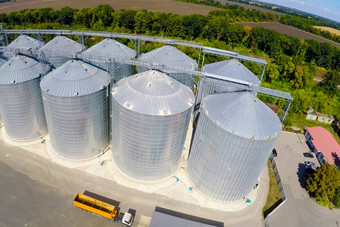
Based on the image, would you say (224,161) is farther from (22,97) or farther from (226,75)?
(22,97)

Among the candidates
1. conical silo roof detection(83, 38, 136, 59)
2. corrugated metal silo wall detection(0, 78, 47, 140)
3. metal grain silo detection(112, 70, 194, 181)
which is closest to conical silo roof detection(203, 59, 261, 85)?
metal grain silo detection(112, 70, 194, 181)

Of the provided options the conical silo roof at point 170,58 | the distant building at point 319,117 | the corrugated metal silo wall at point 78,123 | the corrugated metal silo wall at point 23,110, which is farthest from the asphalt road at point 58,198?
the distant building at point 319,117

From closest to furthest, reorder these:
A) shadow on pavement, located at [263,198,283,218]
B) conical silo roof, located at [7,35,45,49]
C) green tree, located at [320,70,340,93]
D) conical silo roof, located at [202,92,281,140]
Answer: conical silo roof, located at [202,92,281,140]
shadow on pavement, located at [263,198,283,218]
conical silo roof, located at [7,35,45,49]
green tree, located at [320,70,340,93]

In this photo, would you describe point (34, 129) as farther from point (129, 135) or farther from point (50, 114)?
point (129, 135)

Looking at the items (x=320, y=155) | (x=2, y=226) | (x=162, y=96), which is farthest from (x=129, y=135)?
(x=320, y=155)

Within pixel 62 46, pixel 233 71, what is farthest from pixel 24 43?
pixel 233 71

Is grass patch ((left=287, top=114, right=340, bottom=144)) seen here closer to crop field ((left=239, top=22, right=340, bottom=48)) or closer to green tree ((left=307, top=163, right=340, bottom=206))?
green tree ((left=307, top=163, right=340, bottom=206))

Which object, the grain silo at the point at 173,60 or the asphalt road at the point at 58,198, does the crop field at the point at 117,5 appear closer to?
the grain silo at the point at 173,60
